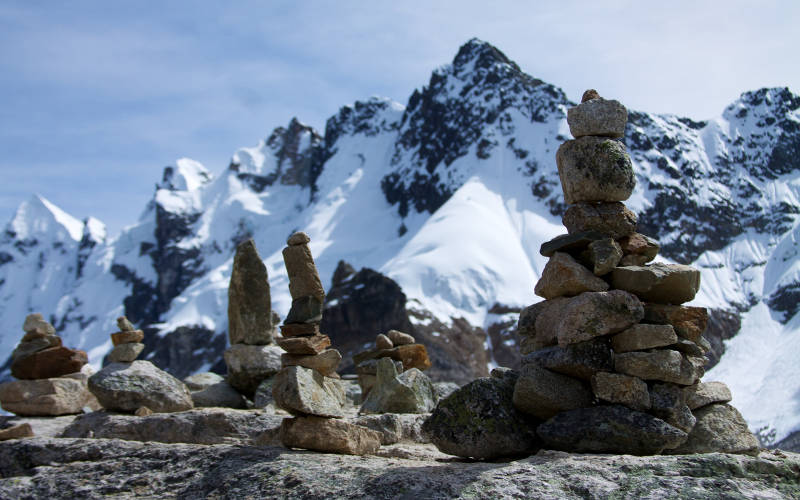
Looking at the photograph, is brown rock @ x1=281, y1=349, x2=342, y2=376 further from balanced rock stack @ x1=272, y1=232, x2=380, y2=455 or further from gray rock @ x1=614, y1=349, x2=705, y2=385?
gray rock @ x1=614, y1=349, x2=705, y2=385

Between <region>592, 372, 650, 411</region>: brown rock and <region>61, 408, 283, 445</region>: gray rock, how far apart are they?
560 centimetres

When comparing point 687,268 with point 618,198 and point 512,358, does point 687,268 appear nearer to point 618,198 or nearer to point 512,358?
point 618,198

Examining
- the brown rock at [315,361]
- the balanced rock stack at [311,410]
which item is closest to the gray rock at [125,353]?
the brown rock at [315,361]

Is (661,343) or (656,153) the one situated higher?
(656,153)

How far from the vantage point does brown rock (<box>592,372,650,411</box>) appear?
27.5ft

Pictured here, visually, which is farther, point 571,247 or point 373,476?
point 571,247

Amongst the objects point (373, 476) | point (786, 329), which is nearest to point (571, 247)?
point (373, 476)

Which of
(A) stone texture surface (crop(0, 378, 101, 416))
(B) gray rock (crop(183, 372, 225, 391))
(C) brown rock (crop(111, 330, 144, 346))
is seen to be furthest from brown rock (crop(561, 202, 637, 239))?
Result: (B) gray rock (crop(183, 372, 225, 391))

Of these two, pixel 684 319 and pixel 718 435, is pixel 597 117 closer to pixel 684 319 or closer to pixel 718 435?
pixel 684 319

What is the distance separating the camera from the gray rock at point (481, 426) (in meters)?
8.52

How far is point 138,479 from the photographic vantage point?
27.7ft

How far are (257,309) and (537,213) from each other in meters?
170

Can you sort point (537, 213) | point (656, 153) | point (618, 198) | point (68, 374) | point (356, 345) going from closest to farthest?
point (618, 198) → point (68, 374) → point (356, 345) → point (537, 213) → point (656, 153)

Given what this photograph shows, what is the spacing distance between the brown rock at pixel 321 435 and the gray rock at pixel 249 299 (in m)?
7.51
